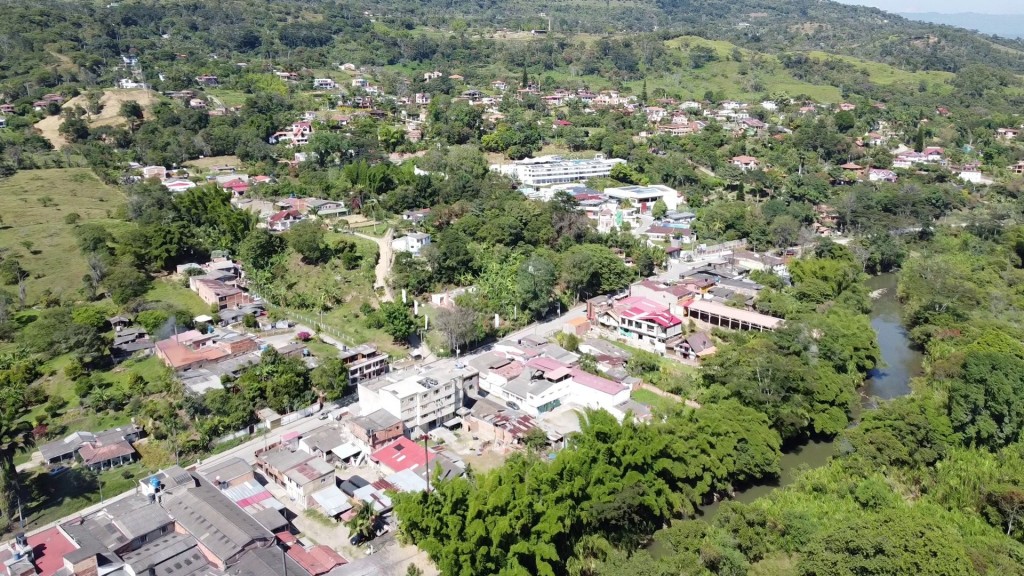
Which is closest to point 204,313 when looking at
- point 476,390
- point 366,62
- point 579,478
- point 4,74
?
point 476,390

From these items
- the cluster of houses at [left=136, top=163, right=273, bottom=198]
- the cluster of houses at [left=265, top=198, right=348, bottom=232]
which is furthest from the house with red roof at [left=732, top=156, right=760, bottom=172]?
the cluster of houses at [left=136, top=163, right=273, bottom=198]

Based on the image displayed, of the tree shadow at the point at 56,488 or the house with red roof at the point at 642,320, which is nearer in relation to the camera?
the tree shadow at the point at 56,488

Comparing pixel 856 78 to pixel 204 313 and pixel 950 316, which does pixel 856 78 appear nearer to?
pixel 950 316

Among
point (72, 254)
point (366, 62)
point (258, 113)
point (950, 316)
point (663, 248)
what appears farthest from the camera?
point (366, 62)

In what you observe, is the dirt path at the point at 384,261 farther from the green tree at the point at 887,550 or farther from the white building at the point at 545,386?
the green tree at the point at 887,550

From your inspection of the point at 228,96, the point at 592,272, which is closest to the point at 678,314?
the point at 592,272

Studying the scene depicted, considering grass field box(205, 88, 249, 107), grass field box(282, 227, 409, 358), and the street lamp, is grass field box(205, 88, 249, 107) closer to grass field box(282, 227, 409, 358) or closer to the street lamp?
grass field box(282, 227, 409, 358)

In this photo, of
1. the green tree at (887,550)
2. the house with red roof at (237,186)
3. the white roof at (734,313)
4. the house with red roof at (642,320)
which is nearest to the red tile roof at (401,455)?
the green tree at (887,550)
